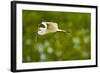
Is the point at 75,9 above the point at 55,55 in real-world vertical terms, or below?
above

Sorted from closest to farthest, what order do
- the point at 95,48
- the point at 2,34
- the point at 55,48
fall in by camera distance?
the point at 2,34 → the point at 55,48 → the point at 95,48

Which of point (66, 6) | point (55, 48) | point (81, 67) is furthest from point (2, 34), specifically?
point (81, 67)

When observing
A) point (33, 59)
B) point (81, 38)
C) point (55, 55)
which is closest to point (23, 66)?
point (33, 59)

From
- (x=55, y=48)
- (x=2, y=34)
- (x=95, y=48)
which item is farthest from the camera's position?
(x=95, y=48)

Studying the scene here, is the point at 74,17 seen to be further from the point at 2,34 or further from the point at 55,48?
the point at 2,34

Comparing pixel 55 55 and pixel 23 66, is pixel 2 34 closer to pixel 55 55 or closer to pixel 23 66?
pixel 23 66

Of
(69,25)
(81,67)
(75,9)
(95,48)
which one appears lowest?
(81,67)

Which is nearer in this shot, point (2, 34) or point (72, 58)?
point (2, 34)
